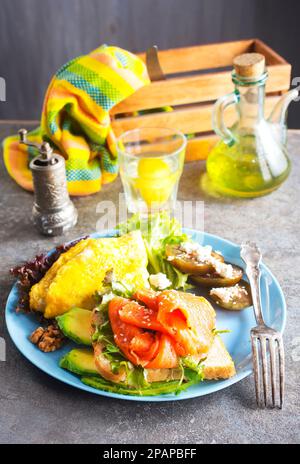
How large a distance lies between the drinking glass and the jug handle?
90 mm

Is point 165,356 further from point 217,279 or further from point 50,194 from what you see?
point 50,194

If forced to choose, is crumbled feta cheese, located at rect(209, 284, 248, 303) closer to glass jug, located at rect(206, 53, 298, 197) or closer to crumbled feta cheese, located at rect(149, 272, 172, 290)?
crumbled feta cheese, located at rect(149, 272, 172, 290)

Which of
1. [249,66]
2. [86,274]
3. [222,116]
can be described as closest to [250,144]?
[222,116]

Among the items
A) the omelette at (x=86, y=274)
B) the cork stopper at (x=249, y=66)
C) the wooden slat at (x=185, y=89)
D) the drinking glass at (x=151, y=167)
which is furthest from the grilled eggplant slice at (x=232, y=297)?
the wooden slat at (x=185, y=89)

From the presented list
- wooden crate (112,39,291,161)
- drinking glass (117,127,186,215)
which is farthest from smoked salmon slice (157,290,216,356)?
wooden crate (112,39,291,161)

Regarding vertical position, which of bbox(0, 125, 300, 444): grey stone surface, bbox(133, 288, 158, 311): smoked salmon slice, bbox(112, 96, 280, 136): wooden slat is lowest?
bbox(0, 125, 300, 444): grey stone surface

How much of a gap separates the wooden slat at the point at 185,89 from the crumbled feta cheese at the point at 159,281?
605 mm

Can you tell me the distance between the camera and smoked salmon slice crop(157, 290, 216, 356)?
1.01 meters

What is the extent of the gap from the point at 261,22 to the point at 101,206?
1286 millimetres

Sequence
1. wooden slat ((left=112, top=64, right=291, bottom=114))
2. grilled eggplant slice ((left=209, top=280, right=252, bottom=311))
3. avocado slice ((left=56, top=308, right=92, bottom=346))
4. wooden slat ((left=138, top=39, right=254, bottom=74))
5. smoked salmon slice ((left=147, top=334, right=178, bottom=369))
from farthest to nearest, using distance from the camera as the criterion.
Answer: wooden slat ((left=138, top=39, right=254, bottom=74)), wooden slat ((left=112, top=64, right=291, bottom=114)), grilled eggplant slice ((left=209, top=280, right=252, bottom=311)), avocado slice ((left=56, top=308, right=92, bottom=346)), smoked salmon slice ((left=147, top=334, right=178, bottom=369))

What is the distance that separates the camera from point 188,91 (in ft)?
5.47

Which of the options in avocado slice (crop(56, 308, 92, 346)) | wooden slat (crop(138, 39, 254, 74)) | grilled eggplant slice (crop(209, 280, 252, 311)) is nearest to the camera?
avocado slice (crop(56, 308, 92, 346))

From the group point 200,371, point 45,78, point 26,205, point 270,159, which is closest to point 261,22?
A: point 45,78

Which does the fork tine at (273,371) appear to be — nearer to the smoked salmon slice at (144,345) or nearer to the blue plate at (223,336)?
the blue plate at (223,336)
